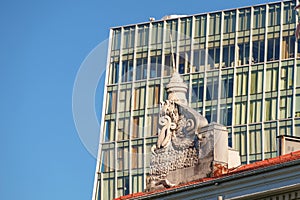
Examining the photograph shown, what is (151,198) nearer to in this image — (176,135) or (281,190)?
(176,135)

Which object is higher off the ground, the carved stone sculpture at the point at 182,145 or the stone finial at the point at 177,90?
the stone finial at the point at 177,90

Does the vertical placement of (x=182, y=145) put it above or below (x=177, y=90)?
below

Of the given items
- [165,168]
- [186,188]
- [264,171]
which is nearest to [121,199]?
[165,168]

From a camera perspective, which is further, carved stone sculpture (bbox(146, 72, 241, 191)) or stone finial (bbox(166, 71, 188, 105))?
stone finial (bbox(166, 71, 188, 105))

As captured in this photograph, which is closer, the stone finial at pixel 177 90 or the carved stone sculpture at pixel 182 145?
the carved stone sculpture at pixel 182 145

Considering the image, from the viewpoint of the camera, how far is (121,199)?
3113 inches

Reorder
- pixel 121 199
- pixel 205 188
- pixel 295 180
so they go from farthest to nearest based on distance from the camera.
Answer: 1. pixel 121 199
2. pixel 205 188
3. pixel 295 180

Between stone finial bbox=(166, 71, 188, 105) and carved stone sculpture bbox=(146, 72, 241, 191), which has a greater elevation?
stone finial bbox=(166, 71, 188, 105)

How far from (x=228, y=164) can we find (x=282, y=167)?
9.39 metres

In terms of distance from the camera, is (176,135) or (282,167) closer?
(282,167)

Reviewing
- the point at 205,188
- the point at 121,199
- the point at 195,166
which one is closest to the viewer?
the point at 205,188

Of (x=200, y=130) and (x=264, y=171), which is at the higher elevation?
(x=200, y=130)

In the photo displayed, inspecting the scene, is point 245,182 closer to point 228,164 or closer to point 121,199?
point 228,164

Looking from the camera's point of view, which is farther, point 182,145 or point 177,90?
point 177,90
